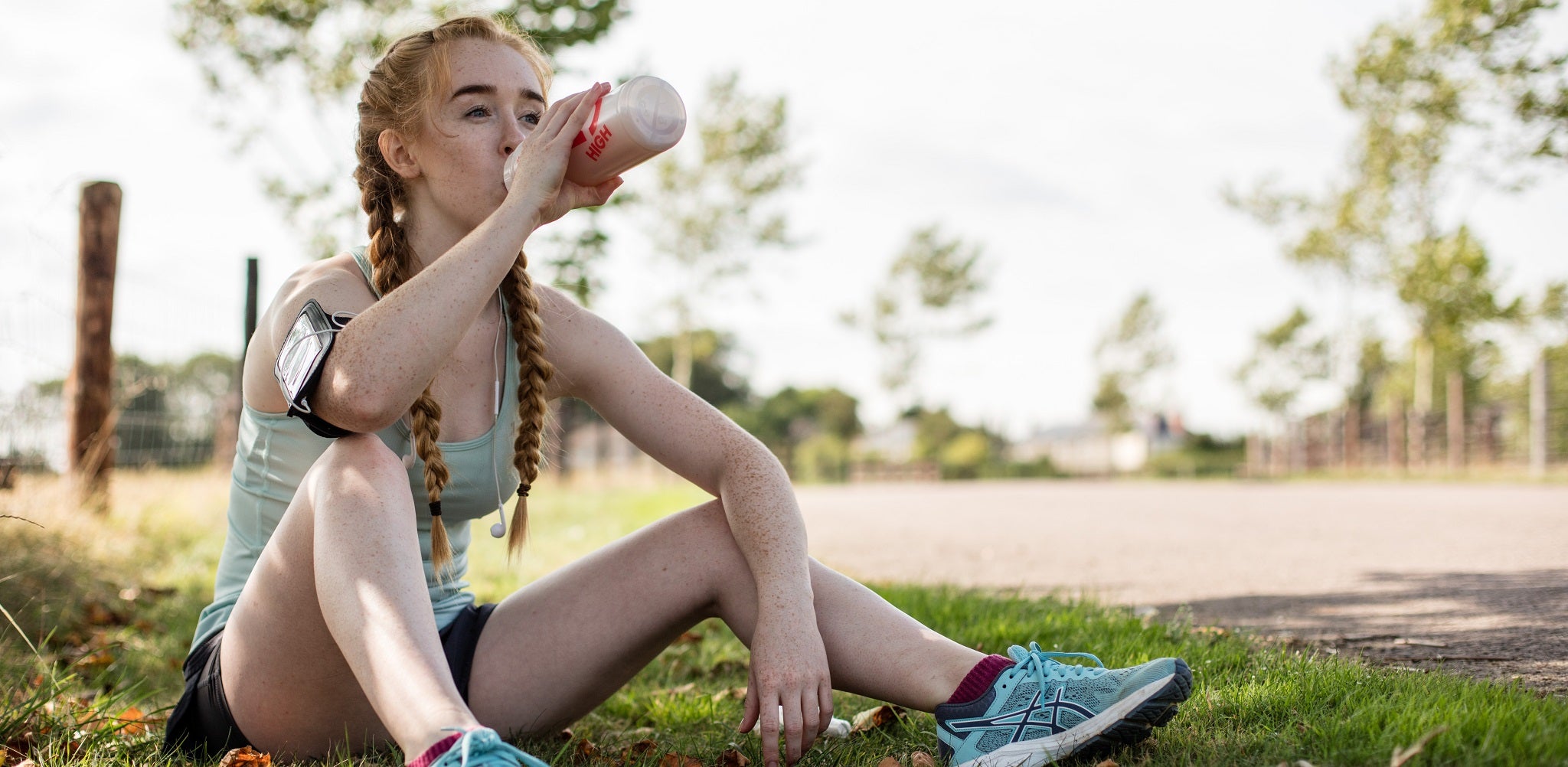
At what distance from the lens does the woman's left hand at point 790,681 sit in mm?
1684

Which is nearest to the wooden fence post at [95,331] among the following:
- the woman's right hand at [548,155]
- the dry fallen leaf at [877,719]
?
the woman's right hand at [548,155]

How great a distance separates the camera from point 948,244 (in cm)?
3281

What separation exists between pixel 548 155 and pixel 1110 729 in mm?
1240

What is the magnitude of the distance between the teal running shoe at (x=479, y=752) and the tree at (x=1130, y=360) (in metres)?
38.4

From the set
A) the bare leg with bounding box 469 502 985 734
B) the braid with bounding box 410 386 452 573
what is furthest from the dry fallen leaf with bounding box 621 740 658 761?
the braid with bounding box 410 386 452 573

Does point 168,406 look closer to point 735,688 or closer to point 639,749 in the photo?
point 735,688

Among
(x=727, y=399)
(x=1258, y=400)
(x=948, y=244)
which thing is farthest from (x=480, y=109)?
(x=727, y=399)

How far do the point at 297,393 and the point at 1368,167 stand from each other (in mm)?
21716

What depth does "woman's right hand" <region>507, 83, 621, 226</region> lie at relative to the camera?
5.69 feet

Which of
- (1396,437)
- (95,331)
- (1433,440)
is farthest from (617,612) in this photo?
(1396,437)

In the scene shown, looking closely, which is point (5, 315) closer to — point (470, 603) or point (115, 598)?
point (115, 598)

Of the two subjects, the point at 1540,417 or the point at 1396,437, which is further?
the point at 1396,437

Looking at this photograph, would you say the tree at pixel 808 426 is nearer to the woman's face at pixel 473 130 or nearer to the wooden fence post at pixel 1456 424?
the wooden fence post at pixel 1456 424

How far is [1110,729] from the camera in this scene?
160cm
